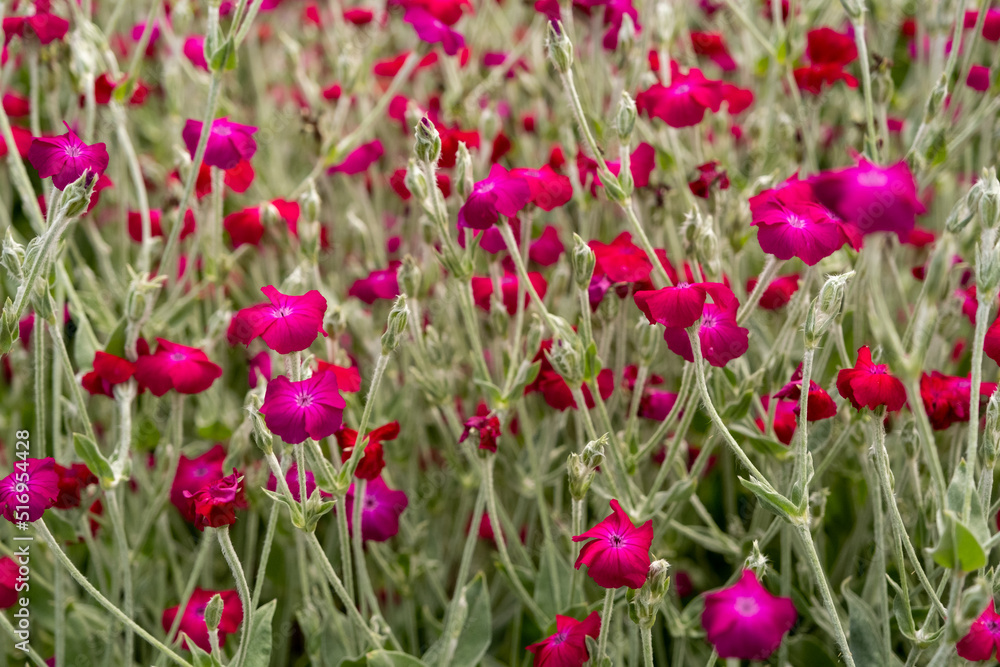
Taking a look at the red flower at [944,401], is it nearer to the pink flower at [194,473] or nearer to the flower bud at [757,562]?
the flower bud at [757,562]

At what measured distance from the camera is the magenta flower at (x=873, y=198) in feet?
2.20

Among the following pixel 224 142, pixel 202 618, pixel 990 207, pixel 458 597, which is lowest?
pixel 202 618

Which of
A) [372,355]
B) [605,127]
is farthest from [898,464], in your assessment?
[372,355]

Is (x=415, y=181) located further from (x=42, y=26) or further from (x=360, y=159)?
(x=42, y=26)

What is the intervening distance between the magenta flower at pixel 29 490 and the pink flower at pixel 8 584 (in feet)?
0.48

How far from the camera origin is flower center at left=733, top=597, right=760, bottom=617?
760mm

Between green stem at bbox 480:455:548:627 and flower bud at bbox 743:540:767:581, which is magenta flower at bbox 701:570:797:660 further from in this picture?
green stem at bbox 480:455:548:627

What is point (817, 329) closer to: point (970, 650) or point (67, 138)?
point (970, 650)

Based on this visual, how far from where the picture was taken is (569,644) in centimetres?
95

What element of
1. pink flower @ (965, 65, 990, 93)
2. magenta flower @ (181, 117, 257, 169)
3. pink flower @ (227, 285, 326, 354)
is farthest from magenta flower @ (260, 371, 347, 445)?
pink flower @ (965, 65, 990, 93)

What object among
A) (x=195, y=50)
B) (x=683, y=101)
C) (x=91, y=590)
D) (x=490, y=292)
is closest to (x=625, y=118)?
(x=683, y=101)

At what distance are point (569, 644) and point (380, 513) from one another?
1.05 feet

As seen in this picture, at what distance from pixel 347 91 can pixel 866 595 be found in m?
1.18

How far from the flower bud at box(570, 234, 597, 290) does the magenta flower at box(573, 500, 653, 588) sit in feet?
0.84
